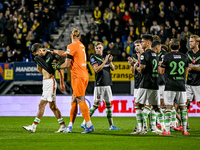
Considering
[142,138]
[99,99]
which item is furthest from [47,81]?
[142,138]

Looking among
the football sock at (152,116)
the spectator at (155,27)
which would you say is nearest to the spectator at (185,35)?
the spectator at (155,27)

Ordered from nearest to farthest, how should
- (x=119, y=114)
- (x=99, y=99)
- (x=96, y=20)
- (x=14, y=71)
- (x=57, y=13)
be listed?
(x=99, y=99)
(x=119, y=114)
(x=14, y=71)
(x=96, y=20)
(x=57, y=13)

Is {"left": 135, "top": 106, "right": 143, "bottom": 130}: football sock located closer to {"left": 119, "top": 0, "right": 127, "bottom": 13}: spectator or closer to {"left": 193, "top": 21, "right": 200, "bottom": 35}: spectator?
{"left": 193, "top": 21, "right": 200, "bottom": 35}: spectator

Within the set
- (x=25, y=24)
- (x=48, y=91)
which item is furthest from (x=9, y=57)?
(x=48, y=91)

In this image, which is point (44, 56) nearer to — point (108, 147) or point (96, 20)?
point (108, 147)

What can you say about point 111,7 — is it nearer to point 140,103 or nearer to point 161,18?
point 161,18

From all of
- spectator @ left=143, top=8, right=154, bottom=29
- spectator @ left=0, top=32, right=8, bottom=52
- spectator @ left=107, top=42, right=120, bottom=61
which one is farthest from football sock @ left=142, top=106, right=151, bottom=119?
spectator @ left=0, top=32, right=8, bottom=52

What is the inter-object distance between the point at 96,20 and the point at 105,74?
1120 cm

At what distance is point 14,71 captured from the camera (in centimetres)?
1814

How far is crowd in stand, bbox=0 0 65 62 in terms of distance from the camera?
2048 cm

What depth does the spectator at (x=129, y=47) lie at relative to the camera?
18.7m

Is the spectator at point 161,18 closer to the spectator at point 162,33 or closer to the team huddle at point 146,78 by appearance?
the spectator at point 162,33

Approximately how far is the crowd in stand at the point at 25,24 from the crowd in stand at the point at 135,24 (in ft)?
8.84

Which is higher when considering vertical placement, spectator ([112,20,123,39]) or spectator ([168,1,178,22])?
spectator ([168,1,178,22])
